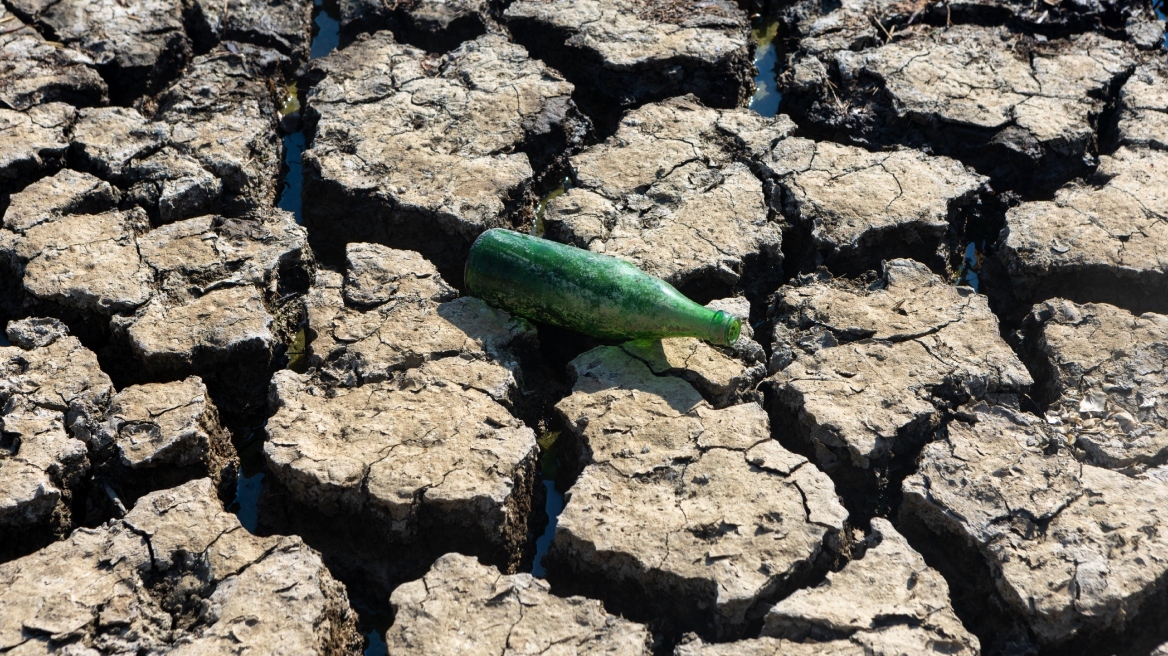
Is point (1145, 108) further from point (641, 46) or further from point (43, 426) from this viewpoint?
point (43, 426)

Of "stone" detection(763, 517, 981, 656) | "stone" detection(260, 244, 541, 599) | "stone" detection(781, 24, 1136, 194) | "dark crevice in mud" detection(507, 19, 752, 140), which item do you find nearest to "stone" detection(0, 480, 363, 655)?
"stone" detection(260, 244, 541, 599)

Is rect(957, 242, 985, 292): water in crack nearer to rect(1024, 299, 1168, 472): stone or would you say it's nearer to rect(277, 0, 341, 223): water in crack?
rect(1024, 299, 1168, 472): stone

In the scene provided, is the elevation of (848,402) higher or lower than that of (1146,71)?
lower

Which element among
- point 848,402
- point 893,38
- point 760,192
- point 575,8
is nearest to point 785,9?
point 893,38

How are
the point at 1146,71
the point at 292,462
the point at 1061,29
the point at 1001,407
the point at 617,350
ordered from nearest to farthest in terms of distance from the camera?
the point at 292,462 < the point at 1001,407 < the point at 617,350 < the point at 1146,71 < the point at 1061,29

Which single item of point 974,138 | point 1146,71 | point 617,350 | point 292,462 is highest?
point 1146,71

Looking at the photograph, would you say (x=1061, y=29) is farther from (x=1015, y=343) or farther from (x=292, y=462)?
(x=292, y=462)
